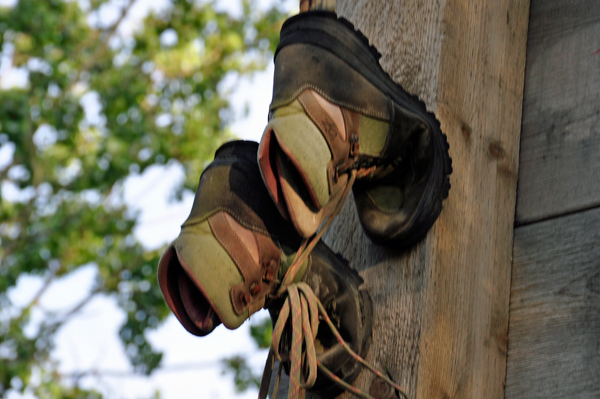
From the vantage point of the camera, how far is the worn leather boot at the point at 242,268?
1.00 m

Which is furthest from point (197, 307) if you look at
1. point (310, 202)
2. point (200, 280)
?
point (310, 202)

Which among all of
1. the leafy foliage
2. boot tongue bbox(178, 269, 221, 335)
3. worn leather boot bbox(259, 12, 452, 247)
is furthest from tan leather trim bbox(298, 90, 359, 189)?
the leafy foliage

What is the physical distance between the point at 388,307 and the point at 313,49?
371 mm

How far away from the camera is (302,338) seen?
1.03 metres

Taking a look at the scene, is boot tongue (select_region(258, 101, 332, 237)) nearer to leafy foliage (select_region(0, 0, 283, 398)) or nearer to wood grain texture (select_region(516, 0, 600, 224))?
wood grain texture (select_region(516, 0, 600, 224))

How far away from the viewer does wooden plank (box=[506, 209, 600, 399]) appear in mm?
1094

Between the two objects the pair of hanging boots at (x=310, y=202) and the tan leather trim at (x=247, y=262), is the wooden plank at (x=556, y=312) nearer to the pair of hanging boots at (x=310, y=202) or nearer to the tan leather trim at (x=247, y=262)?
the pair of hanging boots at (x=310, y=202)

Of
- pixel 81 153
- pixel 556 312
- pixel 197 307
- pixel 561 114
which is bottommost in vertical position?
pixel 556 312

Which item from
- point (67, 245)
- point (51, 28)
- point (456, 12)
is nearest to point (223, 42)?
point (51, 28)

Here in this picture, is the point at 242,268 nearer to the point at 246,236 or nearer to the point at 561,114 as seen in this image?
the point at 246,236

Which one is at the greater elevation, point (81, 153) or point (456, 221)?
point (81, 153)

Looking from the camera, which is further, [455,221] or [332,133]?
[455,221]

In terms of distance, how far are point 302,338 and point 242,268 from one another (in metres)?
0.12

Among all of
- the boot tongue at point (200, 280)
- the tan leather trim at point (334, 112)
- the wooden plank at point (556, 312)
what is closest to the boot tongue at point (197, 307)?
the boot tongue at point (200, 280)
